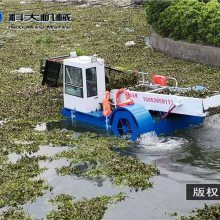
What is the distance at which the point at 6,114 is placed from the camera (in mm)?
19297

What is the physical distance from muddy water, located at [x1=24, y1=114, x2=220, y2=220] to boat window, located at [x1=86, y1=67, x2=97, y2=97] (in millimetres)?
2575

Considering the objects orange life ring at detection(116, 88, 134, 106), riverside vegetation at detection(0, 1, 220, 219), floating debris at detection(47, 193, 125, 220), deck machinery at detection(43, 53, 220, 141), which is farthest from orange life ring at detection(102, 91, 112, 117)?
floating debris at detection(47, 193, 125, 220)

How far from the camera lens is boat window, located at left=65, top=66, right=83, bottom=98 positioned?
58.2 ft

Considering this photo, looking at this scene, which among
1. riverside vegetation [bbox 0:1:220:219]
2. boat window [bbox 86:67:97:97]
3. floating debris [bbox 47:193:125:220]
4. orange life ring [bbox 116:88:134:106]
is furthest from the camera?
boat window [bbox 86:67:97:97]

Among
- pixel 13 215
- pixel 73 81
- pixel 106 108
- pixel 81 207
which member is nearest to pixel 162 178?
pixel 81 207

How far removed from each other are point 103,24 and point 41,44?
21.8 feet

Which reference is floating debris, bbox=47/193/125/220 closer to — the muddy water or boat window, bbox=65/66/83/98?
the muddy water

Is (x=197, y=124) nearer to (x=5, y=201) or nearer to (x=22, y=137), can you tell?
(x=22, y=137)

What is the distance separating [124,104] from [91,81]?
1634 mm

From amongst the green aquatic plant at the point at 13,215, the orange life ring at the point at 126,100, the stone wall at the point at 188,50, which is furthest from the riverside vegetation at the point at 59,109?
the orange life ring at the point at 126,100

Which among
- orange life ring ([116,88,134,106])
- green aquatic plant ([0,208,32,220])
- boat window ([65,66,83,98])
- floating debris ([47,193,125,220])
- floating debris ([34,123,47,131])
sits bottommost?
green aquatic plant ([0,208,32,220])

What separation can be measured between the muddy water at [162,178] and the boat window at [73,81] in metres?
2.57

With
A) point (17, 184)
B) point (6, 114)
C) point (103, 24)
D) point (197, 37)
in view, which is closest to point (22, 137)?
point (6, 114)

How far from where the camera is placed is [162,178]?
13852 millimetres
